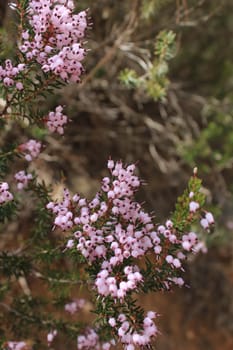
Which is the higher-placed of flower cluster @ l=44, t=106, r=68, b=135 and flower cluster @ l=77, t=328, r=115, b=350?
flower cluster @ l=44, t=106, r=68, b=135

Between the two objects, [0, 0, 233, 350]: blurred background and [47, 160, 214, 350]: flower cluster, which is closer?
[47, 160, 214, 350]: flower cluster

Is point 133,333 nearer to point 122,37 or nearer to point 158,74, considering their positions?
point 158,74

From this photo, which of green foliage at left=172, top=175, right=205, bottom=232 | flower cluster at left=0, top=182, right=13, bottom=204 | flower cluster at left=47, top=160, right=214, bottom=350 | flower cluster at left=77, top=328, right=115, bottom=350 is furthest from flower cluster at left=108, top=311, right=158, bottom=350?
flower cluster at left=77, top=328, right=115, bottom=350

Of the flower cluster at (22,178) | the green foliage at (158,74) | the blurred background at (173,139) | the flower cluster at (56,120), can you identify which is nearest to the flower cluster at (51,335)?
the flower cluster at (22,178)

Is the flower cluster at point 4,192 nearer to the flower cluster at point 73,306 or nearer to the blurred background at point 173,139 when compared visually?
the flower cluster at point 73,306

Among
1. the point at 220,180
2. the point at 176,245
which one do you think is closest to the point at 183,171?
the point at 220,180

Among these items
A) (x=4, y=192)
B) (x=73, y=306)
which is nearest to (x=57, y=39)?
(x=4, y=192)

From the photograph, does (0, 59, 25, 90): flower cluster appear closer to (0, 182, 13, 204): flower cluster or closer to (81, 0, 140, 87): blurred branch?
(0, 182, 13, 204): flower cluster
